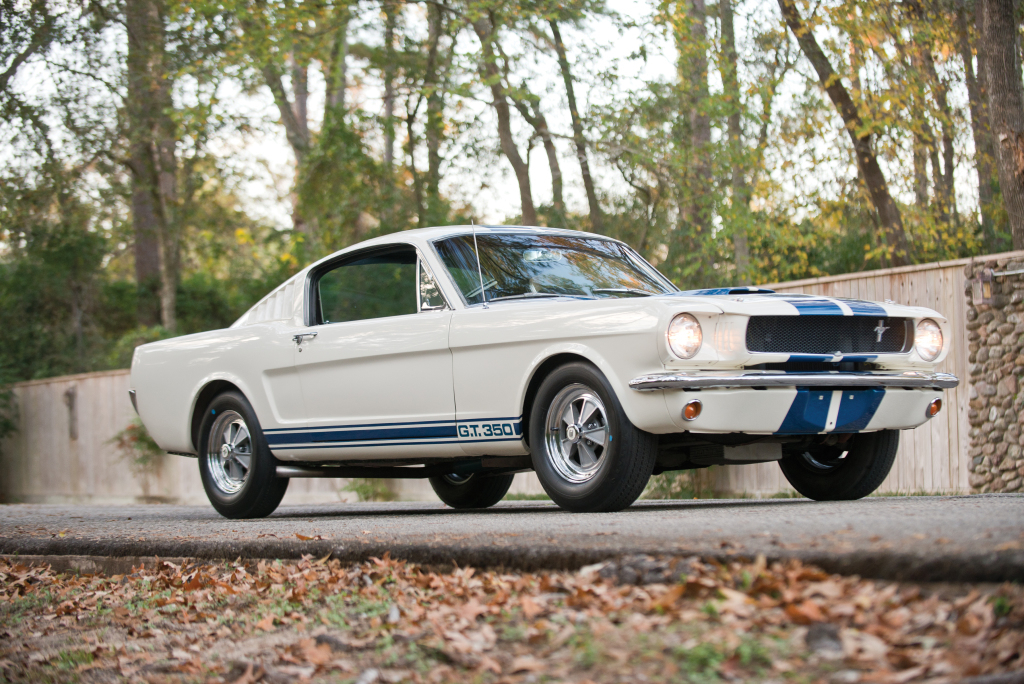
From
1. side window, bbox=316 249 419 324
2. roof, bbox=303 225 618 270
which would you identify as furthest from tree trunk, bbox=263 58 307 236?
roof, bbox=303 225 618 270

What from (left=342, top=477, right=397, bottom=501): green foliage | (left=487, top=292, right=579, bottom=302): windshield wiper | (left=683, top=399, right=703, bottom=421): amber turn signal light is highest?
(left=487, top=292, right=579, bottom=302): windshield wiper

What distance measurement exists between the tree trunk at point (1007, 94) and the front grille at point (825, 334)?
5.22 meters

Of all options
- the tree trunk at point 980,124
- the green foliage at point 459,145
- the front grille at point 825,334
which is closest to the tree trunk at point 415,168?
the green foliage at point 459,145

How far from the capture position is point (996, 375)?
8555 mm

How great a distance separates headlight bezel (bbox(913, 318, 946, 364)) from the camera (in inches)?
237

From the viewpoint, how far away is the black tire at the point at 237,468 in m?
7.51

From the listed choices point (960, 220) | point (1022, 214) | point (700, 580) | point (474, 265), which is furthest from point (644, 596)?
point (960, 220)

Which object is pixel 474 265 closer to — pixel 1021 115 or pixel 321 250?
pixel 1021 115

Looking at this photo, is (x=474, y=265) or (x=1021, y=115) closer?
(x=474, y=265)

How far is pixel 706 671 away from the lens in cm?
271

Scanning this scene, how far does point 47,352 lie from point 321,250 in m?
6.15

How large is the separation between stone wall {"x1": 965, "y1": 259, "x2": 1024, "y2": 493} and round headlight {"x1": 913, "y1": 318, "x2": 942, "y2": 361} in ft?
9.02

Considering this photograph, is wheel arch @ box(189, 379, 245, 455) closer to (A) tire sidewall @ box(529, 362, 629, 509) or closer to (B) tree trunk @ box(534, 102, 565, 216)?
(A) tire sidewall @ box(529, 362, 629, 509)

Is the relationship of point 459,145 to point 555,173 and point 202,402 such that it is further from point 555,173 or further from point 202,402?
point 202,402
